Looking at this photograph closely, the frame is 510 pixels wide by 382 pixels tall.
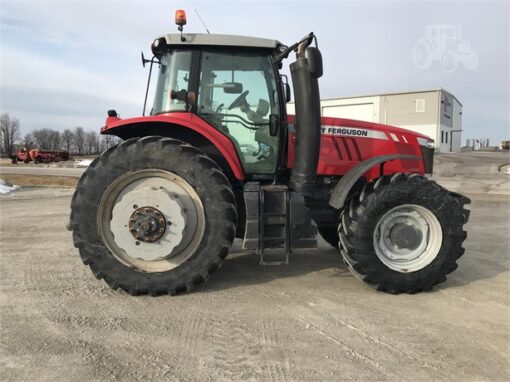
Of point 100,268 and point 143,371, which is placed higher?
point 100,268

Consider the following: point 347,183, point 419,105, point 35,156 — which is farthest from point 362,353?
point 35,156

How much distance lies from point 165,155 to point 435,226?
2738 mm

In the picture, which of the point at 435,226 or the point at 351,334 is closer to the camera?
the point at 351,334

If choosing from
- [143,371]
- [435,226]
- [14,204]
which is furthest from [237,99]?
[14,204]

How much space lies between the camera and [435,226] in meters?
4.23

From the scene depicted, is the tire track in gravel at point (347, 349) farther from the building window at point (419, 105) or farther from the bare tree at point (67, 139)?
the bare tree at point (67, 139)

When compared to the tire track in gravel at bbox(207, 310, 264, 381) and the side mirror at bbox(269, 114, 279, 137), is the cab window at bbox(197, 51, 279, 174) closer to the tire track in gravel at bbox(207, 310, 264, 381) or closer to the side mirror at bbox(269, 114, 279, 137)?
the side mirror at bbox(269, 114, 279, 137)

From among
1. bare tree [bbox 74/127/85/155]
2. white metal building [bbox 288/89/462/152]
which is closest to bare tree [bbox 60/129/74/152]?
bare tree [bbox 74/127/85/155]

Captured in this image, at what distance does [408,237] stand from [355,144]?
1.25 meters

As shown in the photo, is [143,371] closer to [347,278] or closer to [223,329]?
[223,329]

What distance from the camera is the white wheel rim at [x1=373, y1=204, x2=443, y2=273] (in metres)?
4.22

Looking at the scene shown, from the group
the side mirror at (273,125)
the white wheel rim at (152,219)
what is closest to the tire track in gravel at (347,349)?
the white wheel rim at (152,219)

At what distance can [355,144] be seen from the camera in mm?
4879

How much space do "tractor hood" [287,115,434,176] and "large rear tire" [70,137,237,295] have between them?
44.8 inches
